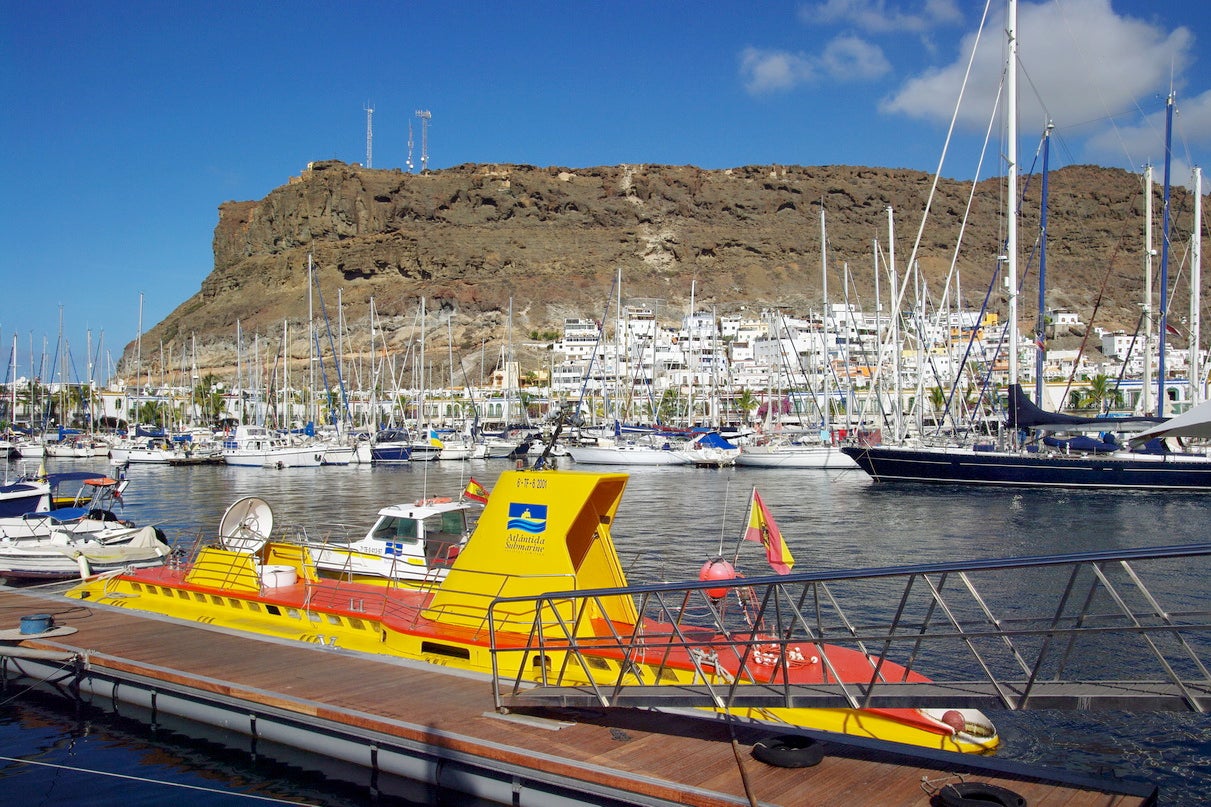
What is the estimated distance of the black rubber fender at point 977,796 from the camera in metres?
7.88

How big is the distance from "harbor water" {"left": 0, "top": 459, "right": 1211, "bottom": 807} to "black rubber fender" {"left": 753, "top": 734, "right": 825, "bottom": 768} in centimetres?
296

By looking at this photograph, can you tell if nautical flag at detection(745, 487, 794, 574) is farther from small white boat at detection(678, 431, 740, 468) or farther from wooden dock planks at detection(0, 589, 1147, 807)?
small white boat at detection(678, 431, 740, 468)

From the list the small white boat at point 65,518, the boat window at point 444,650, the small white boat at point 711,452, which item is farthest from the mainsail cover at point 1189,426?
the small white boat at point 711,452

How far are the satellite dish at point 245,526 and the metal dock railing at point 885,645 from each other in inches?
268

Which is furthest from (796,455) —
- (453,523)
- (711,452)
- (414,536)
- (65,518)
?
(414,536)

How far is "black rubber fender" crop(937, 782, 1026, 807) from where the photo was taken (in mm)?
7879

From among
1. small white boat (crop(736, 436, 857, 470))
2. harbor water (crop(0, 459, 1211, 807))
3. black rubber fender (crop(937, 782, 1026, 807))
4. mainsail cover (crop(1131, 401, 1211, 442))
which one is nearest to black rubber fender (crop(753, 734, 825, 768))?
black rubber fender (crop(937, 782, 1026, 807))

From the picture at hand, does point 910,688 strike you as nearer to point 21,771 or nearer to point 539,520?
point 539,520

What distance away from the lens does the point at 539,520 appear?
12609mm

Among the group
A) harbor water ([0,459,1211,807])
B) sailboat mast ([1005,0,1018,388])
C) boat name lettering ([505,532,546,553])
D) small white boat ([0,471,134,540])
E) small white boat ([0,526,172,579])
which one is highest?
sailboat mast ([1005,0,1018,388])

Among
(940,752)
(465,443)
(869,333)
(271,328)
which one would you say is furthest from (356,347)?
(940,752)

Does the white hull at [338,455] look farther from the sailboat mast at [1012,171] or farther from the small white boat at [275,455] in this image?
the sailboat mast at [1012,171]

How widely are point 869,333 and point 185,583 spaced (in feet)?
581

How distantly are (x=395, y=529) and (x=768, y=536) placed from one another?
7678mm
